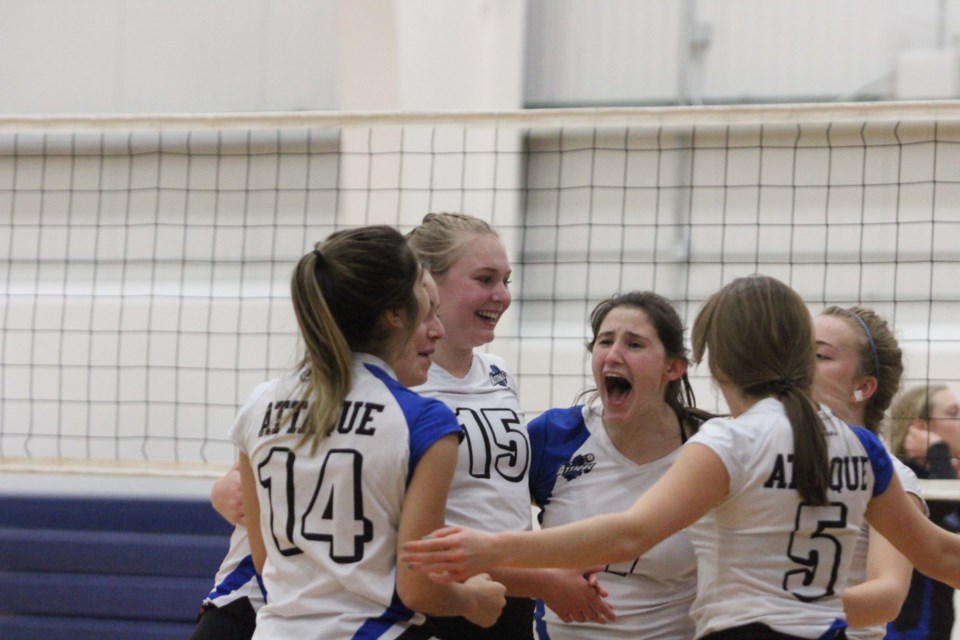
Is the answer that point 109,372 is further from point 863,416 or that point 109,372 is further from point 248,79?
point 863,416

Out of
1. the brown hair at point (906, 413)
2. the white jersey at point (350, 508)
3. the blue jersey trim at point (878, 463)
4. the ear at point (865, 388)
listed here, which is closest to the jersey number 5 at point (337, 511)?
the white jersey at point (350, 508)

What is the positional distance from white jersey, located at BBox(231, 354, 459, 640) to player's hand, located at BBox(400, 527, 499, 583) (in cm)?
8

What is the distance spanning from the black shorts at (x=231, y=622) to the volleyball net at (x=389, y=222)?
351cm

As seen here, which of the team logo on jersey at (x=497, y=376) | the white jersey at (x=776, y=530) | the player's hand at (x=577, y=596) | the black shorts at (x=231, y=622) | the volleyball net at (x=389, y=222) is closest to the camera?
the white jersey at (x=776, y=530)

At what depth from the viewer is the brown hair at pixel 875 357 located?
2531 millimetres

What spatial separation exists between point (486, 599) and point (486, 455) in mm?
407

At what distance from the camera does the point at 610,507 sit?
243cm

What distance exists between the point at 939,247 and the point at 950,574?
4539 mm

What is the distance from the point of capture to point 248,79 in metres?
7.29

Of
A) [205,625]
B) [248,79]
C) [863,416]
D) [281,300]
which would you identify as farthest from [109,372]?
[863,416]

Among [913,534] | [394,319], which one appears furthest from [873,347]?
[394,319]

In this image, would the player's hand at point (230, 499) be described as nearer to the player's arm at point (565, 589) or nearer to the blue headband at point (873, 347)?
the player's arm at point (565, 589)

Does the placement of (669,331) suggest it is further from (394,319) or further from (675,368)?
(394,319)

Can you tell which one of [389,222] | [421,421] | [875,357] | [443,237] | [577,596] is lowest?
[577,596]
